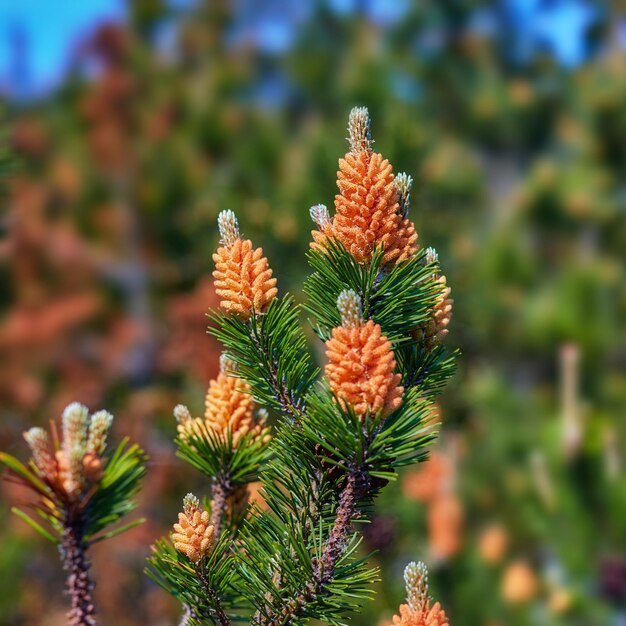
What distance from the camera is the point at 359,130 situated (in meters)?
0.49

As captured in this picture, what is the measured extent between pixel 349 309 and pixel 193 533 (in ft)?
0.53

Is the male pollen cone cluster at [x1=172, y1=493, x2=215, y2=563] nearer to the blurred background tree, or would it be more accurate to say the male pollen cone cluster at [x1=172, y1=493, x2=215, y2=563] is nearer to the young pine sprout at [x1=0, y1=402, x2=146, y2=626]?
the young pine sprout at [x1=0, y1=402, x2=146, y2=626]

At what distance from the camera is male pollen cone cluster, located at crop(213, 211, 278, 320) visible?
19.1 inches

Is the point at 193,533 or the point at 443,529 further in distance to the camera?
the point at 443,529

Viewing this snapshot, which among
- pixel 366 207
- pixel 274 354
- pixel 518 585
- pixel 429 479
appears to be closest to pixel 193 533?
pixel 274 354

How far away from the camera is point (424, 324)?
0.50 m

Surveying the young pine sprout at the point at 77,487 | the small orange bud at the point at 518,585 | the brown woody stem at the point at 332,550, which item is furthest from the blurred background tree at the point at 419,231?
the brown woody stem at the point at 332,550

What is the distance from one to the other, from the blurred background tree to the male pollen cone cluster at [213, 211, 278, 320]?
353 mm

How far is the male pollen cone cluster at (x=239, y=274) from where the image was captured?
0.48 metres

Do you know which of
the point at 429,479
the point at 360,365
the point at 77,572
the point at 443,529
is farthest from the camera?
the point at 429,479

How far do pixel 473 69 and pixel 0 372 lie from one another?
4.87 m

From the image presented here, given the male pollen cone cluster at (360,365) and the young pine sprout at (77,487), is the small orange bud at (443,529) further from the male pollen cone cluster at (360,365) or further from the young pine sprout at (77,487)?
the male pollen cone cluster at (360,365)

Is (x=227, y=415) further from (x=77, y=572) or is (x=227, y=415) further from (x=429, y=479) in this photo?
(x=429, y=479)

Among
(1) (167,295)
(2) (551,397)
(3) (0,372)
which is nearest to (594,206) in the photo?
(2) (551,397)
